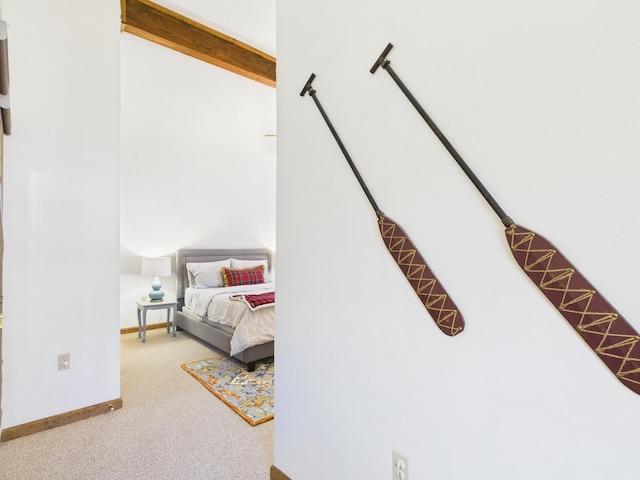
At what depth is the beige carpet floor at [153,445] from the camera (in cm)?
179

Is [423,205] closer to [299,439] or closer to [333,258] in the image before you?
[333,258]

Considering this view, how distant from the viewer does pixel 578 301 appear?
785 millimetres

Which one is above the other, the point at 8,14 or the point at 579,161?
the point at 8,14

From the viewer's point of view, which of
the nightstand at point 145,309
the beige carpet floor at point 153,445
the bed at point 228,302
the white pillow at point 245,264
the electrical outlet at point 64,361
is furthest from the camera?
the white pillow at point 245,264

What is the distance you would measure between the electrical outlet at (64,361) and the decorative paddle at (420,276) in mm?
2234

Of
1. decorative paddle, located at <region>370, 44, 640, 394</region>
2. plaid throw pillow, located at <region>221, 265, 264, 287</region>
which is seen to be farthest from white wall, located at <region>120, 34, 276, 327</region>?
decorative paddle, located at <region>370, 44, 640, 394</region>

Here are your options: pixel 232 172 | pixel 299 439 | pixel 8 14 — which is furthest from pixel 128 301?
pixel 299 439

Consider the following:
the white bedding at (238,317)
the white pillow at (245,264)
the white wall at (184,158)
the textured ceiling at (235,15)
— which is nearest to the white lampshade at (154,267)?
the white wall at (184,158)

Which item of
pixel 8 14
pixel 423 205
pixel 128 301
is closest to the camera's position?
pixel 423 205

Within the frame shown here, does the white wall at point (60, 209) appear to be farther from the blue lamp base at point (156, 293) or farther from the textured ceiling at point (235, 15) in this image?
the blue lamp base at point (156, 293)

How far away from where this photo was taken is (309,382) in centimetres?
150

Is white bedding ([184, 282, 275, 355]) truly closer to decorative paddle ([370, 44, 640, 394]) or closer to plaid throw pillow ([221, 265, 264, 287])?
plaid throw pillow ([221, 265, 264, 287])

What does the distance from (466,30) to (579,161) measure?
0.50 meters

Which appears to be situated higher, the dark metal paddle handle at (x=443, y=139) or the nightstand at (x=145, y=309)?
the dark metal paddle handle at (x=443, y=139)
